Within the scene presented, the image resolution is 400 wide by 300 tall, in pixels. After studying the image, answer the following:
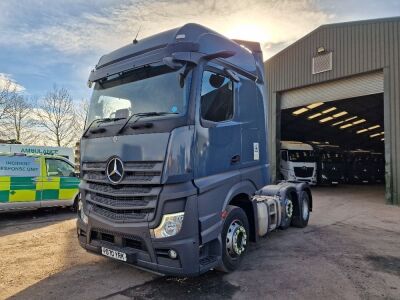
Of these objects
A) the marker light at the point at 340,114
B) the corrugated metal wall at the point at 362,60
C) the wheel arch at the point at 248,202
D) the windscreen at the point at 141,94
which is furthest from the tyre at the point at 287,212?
the marker light at the point at 340,114

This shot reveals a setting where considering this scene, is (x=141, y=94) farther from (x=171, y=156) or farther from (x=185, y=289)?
(x=185, y=289)

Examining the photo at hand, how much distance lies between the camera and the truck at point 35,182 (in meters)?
8.77

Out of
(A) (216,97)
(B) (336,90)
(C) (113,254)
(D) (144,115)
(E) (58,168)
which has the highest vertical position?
(B) (336,90)

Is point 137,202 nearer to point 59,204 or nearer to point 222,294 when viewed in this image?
point 222,294

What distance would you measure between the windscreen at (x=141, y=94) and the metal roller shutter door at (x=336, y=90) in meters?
12.4

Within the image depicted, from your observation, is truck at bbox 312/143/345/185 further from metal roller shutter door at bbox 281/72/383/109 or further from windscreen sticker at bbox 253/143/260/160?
windscreen sticker at bbox 253/143/260/160

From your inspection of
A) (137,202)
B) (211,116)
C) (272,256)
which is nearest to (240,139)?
(211,116)

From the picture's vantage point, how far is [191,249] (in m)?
3.79

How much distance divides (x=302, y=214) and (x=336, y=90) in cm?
910

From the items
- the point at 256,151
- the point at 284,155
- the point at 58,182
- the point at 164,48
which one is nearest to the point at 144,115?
the point at 164,48

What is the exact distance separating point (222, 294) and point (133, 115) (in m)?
2.46

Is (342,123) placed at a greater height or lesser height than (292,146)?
greater

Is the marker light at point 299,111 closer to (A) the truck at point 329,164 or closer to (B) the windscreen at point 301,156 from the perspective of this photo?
(B) the windscreen at point 301,156

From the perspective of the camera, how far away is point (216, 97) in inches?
175
